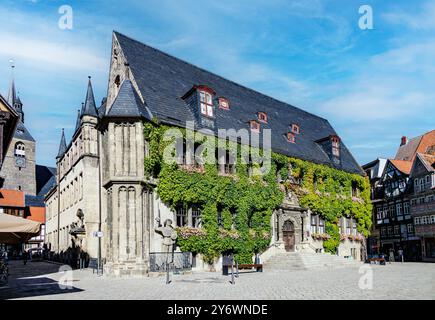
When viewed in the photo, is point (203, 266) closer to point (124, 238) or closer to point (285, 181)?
point (124, 238)

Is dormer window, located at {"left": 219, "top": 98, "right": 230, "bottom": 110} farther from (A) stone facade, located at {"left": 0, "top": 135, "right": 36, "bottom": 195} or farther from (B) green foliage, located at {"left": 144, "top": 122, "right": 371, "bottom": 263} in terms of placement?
(A) stone facade, located at {"left": 0, "top": 135, "right": 36, "bottom": 195}

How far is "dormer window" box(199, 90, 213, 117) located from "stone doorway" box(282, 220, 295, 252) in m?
10.8

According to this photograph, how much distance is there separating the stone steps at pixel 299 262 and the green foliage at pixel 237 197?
1274 millimetres

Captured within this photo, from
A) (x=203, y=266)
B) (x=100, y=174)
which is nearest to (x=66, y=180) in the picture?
(x=100, y=174)

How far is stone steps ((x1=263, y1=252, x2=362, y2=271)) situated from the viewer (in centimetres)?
2979

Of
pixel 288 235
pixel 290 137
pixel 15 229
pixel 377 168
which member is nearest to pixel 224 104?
pixel 290 137

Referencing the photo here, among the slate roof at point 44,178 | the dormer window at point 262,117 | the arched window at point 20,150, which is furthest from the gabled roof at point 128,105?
the slate roof at point 44,178

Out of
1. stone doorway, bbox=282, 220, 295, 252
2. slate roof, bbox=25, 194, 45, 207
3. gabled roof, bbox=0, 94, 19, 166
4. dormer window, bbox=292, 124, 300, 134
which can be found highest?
dormer window, bbox=292, 124, 300, 134

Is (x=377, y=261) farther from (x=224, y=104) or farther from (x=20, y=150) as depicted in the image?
(x=20, y=150)

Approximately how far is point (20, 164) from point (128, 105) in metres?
68.5

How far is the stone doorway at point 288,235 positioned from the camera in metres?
34.7

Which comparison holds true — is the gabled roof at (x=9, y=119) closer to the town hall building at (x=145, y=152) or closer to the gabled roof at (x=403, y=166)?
the town hall building at (x=145, y=152)

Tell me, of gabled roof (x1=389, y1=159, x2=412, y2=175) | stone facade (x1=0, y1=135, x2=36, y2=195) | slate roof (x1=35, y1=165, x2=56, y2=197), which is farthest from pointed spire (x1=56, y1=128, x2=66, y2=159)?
gabled roof (x1=389, y1=159, x2=412, y2=175)
